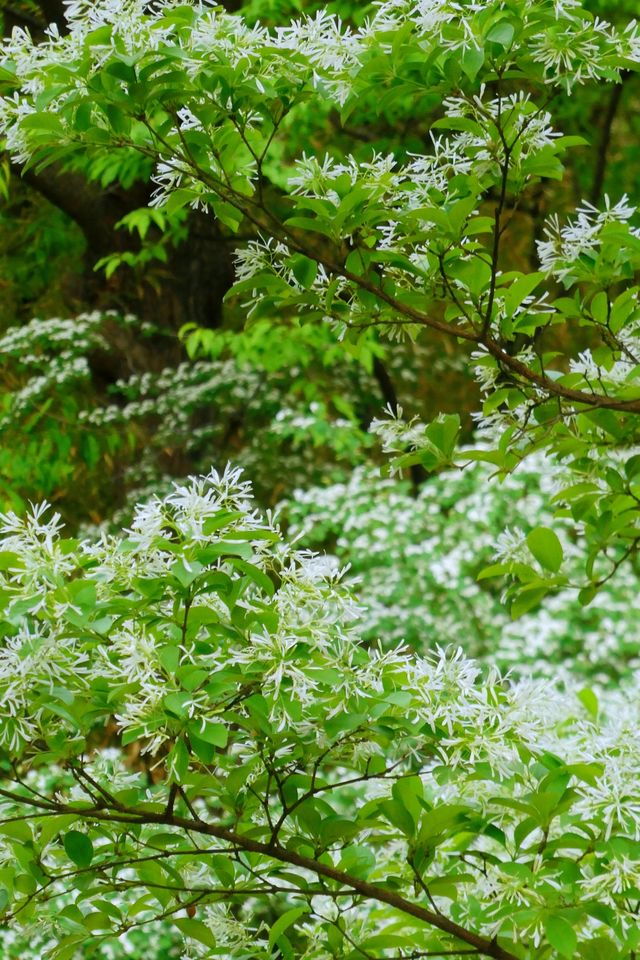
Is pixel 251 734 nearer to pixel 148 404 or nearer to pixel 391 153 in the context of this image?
pixel 391 153

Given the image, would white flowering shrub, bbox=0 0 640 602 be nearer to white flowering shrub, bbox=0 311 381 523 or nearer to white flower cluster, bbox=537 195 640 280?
white flower cluster, bbox=537 195 640 280

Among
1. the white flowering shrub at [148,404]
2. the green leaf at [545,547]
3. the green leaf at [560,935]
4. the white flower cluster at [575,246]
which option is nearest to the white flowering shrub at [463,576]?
the white flowering shrub at [148,404]

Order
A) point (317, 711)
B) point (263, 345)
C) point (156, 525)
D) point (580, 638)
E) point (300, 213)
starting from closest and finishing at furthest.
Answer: point (156, 525), point (317, 711), point (300, 213), point (263, 345), point (580, 638)

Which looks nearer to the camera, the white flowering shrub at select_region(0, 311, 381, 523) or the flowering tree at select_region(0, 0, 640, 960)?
the flowering tree at select_region(0, 0, 640, 960)

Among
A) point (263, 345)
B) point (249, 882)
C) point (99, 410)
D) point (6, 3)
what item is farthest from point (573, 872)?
point (6, 3)

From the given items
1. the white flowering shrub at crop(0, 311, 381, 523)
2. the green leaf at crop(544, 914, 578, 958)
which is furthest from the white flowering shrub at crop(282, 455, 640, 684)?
the green leaf at crop(544, 914, 578, 958)

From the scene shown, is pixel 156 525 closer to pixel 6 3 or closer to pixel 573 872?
pixel 573 872

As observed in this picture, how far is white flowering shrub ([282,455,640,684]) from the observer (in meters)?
4.46

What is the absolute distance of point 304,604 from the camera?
1.17m

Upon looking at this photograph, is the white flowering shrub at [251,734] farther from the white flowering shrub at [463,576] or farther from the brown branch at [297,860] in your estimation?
the white flowering shrub at [463,576]

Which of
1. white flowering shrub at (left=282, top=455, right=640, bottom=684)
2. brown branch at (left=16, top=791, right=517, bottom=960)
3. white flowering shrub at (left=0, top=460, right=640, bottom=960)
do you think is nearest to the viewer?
white flowering shrub at (left=0, top=460, right=640, bottom=960)

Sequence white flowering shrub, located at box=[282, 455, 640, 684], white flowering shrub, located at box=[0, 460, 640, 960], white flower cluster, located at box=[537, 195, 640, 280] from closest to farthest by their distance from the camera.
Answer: white flowering shrub, located at box=[0, 460, 640, 960], white flower cluster, located at box=[537, 195, 640, 280], white flowering shrub, located at box=[282, 455, 640, 684]

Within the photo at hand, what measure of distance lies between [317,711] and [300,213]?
0.68m

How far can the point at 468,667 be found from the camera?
1309mm
